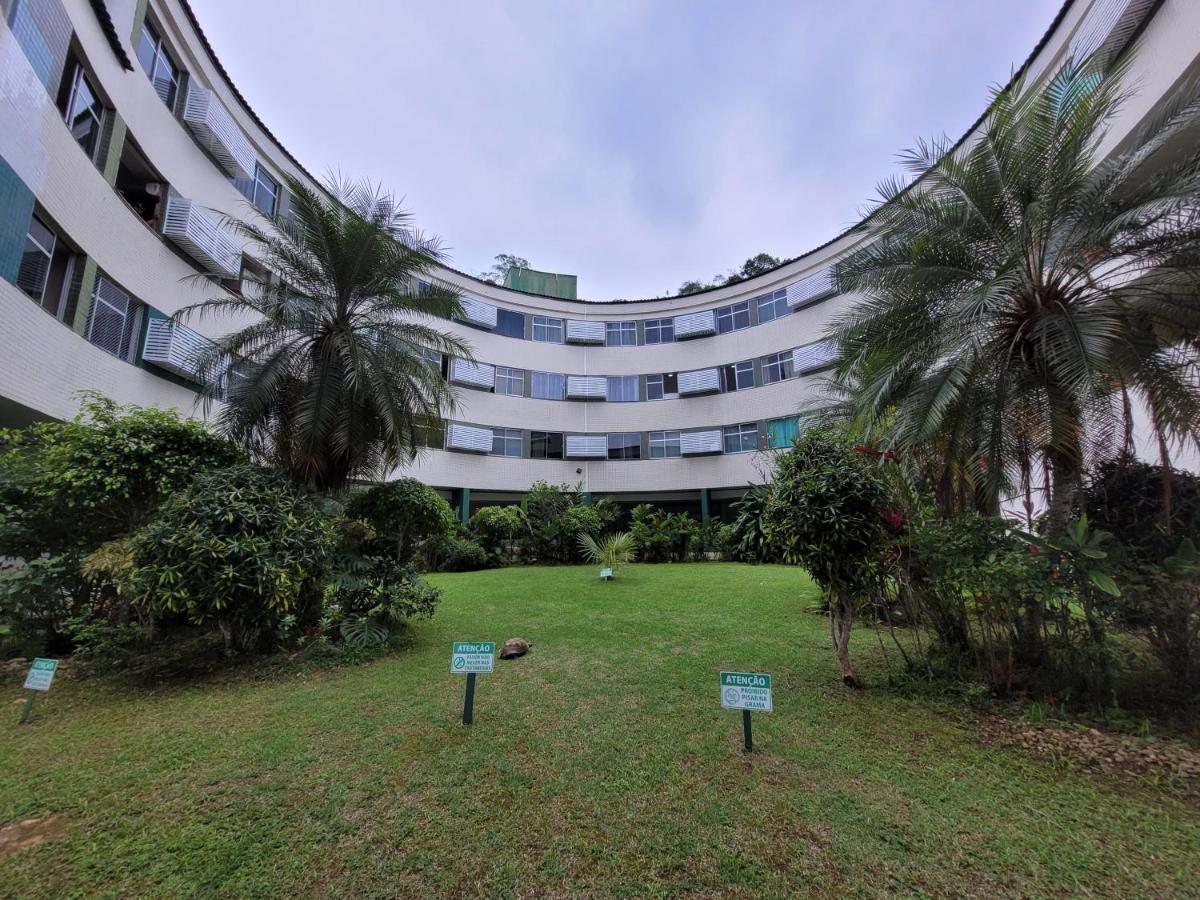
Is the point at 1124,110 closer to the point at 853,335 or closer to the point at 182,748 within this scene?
the point at 853,335

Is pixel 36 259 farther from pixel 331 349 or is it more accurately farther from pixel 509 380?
pixel 509 380

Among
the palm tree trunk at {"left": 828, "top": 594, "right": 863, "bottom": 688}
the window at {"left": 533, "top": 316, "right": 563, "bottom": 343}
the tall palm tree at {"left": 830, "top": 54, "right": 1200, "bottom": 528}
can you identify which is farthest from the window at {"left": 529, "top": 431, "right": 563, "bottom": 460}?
the palm tree trunk at {"left": 828, "top": 594, "right": 863, "bottom": 688}

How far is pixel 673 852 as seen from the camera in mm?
2842

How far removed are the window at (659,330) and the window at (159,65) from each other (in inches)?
702

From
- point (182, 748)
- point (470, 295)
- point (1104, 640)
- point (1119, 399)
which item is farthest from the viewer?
point (470, 295)

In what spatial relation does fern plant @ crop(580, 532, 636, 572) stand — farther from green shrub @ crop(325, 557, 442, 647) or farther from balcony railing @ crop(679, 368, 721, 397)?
balcony railing @ crop(679, 368, 721, 397)

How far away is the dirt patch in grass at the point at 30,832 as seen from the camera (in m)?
2.87

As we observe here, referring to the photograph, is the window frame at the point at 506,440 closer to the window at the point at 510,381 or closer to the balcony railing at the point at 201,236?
the window at the point at 510,381

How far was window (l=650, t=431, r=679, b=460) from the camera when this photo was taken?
22438mm

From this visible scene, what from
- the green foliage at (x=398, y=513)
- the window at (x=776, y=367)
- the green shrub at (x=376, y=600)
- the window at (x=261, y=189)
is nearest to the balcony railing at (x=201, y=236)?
the window at (x=261, y=189)

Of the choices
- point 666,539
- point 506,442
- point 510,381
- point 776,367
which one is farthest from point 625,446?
point 776,367

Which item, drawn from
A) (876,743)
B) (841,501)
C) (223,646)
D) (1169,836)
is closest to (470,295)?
(223,646)

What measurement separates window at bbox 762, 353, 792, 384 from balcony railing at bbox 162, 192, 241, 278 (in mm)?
18810

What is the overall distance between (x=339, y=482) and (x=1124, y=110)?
45.1ft
